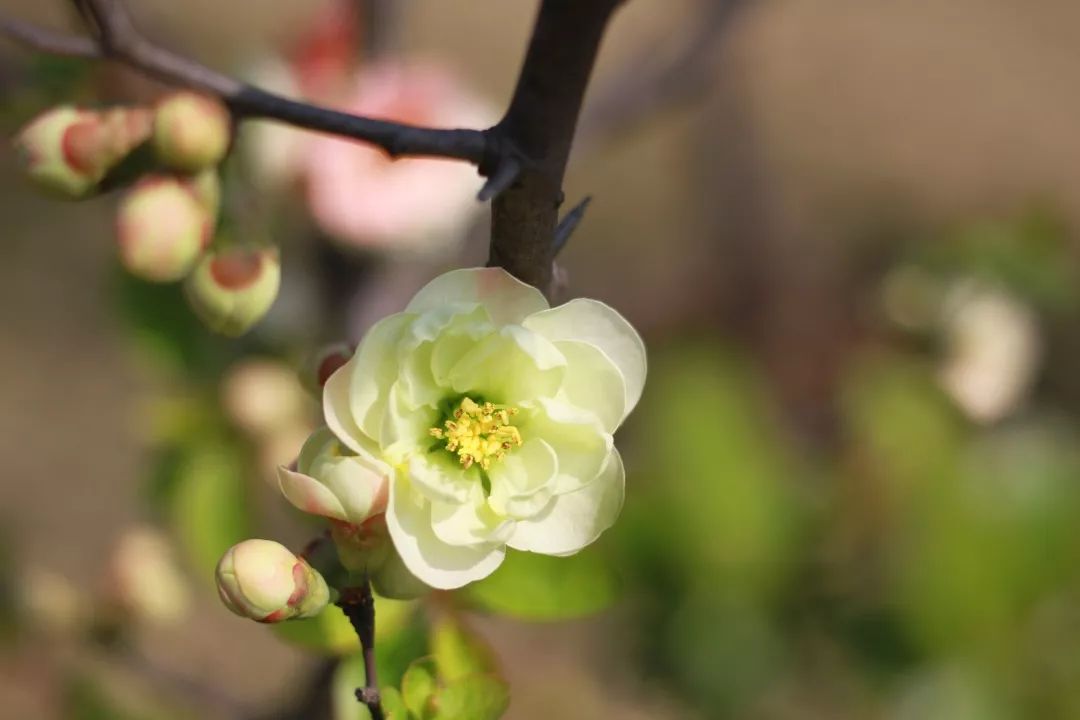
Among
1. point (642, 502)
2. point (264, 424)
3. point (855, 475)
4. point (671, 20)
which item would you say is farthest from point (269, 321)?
point (671, 20)

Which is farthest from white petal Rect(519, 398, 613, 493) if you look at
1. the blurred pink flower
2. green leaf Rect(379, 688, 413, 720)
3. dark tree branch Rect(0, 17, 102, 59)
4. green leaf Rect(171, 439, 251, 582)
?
the blurred pink flower

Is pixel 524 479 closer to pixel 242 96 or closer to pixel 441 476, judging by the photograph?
pixel 441 476

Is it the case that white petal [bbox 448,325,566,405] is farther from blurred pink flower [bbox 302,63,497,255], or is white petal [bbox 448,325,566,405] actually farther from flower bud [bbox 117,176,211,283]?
blurred pink flower [bbox 302,63,497,255]

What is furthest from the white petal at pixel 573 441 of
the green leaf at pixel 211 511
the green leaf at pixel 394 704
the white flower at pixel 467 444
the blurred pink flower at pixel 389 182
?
the blurred pink flower at pixel 389 182

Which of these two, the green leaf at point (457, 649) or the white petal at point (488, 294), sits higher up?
the white petal at point (488, 294)

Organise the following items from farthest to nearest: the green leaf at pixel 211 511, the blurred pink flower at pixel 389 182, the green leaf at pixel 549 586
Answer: the blurred pink flower at pixel 389 182 < the green leaf at pixel 211 511 < the green leaf at pixel 549 586

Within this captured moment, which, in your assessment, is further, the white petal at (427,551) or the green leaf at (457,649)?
the green leaf at (457,649)

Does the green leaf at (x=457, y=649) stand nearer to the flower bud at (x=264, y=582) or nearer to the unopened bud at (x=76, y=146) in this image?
the flower bud at (x=264, y=582)
